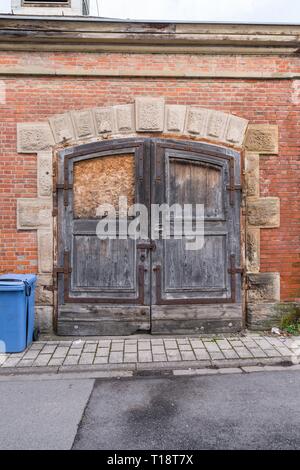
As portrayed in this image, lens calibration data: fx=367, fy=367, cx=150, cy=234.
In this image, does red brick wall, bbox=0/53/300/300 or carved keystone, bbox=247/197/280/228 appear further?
carved keystone, bbox=247/197/280/228

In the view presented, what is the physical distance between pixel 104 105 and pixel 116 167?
103 cm

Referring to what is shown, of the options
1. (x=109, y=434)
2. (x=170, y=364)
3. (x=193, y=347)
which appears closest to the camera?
(x=109, y=434)

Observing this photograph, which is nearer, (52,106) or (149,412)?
(149,412)

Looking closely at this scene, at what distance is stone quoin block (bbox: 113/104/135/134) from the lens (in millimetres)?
5996

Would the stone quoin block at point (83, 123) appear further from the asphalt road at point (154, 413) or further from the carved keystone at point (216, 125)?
the asphalt road at point (154, 413)

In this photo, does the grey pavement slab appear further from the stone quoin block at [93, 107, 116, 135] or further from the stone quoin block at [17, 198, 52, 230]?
the stone quoin block at [93, 107, 116, 135]

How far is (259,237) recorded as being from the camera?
616 centimetres

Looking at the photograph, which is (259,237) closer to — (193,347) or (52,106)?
(193,347)

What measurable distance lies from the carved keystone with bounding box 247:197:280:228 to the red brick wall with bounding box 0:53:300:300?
0.42ft

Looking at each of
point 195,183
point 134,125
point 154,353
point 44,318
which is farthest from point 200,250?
point 44,318

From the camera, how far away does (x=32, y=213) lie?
595cm

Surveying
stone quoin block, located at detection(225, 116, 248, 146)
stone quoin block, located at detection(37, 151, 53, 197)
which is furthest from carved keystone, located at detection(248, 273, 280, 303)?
stone quoin block, located at detection(37, 151, 53, 197)

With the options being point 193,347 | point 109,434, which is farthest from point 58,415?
point 193,347

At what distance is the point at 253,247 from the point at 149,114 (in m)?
2.79
